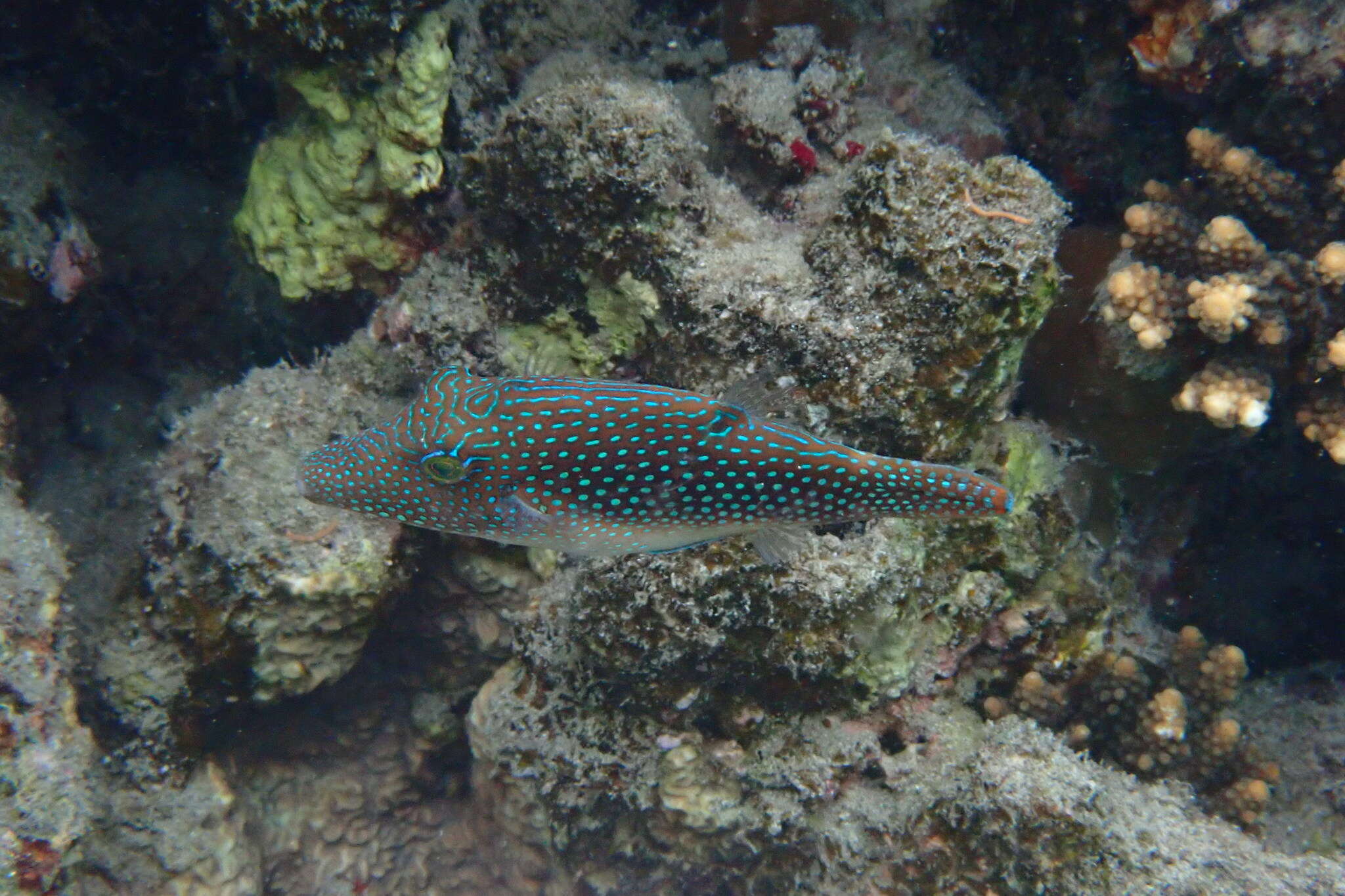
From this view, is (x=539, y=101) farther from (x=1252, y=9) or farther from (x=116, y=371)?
(x=116, y=371)

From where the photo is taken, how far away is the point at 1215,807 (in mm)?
4914

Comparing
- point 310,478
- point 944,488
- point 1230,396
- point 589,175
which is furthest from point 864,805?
point 589,175

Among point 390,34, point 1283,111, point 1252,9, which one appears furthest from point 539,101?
point 1283,111

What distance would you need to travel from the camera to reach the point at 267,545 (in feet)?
16.2

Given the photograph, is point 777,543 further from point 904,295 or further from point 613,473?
point 904,295

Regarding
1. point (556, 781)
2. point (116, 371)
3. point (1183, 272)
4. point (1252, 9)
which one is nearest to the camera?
point (1252, 9)

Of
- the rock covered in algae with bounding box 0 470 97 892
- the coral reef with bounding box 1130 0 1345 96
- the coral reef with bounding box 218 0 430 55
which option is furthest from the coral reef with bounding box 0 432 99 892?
the coral reef with bounding box 1130 0 1345 96

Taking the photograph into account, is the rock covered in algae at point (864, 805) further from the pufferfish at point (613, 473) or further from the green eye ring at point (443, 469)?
the green eye ring at point (443, 469)

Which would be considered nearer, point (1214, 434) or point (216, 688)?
point (1214, 434)

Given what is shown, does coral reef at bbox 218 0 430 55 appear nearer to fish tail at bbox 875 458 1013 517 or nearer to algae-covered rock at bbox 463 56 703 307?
algae-covered rock at bbox 463 56 703 307

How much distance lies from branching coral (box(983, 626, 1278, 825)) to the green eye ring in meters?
3.84

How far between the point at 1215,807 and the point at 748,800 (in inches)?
127

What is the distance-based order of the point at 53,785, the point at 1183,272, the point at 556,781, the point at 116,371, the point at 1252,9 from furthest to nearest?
the point at 116,371, the point at 556,781, the point at 1183,272, the point at 53,785, the point at 1252,9

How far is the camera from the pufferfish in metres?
3.34
